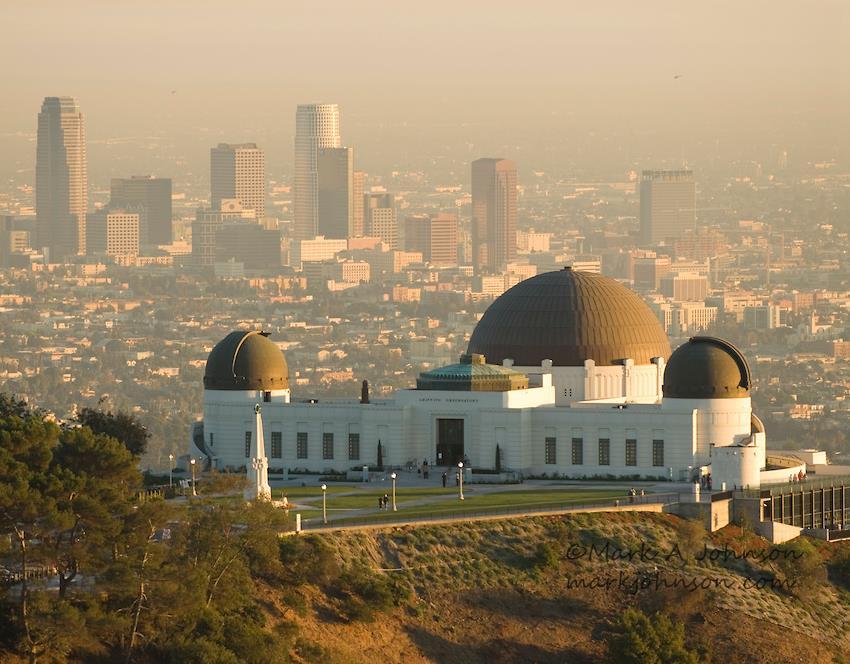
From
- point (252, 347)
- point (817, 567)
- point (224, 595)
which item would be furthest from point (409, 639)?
point (252, 347)

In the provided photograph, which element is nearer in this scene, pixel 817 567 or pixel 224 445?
pixel 817 567

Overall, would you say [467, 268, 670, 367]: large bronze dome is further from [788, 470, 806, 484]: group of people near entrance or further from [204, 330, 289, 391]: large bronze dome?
[788, 470, 806, 484]: group of people near entrance

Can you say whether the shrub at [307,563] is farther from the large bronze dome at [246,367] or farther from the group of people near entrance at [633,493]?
the large bronze dome at [246,367]

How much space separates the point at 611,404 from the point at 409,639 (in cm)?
3537

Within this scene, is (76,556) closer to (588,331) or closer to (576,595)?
(576,595)

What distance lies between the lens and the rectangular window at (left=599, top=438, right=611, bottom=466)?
4375 inches

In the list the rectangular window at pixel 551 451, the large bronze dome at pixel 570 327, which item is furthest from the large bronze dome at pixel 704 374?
the large bronze dome at pixel 570 327

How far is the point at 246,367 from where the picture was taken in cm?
12006

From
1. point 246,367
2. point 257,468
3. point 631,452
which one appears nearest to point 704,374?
point 631,452

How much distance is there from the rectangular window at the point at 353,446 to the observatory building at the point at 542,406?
62 millimetres

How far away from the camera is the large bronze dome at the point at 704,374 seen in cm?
11131

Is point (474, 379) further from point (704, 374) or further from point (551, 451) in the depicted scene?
point (704, 374)

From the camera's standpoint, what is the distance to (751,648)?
88.0 meters

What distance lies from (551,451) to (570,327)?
1090 centimetres
